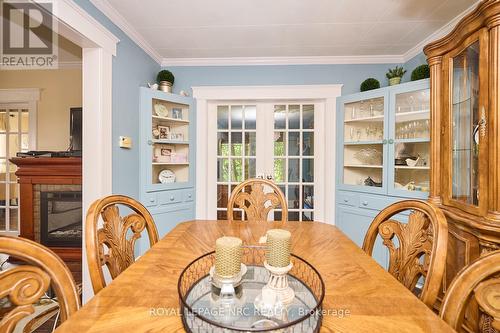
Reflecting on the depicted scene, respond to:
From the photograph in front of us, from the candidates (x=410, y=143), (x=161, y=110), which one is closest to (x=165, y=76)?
(x=161, y=110)

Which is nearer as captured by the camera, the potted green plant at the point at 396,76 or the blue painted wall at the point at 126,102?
the blue painted wall at the point at 126,102

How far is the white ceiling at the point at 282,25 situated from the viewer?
6.75ft

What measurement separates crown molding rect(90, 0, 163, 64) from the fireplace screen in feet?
5.93

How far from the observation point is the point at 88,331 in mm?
570

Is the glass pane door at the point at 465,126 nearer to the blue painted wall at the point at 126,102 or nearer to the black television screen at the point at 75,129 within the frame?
the blue painted wall at the point at 126,102

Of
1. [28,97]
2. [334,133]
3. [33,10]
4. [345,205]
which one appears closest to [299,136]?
[334,133]

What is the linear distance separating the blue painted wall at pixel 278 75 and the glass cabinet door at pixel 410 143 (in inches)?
23.2

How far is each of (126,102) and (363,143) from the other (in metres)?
2.51

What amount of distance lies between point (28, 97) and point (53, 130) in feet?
1.99

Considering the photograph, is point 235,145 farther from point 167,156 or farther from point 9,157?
point 9,157

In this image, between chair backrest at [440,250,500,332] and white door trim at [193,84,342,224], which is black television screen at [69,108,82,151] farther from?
chair backrest at [440,250,500,332]

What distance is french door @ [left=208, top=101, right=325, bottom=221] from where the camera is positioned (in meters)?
3.23

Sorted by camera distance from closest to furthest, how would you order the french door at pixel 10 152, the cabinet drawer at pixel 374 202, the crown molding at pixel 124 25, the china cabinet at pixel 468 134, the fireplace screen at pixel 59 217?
the china cabinet at pixel 468 134 → the crown molding at pixel 124 25 → the cabinet drawer at pixel 374 202 → the fireplace screen at pixel 59 217 → the french door at pixel 10 152

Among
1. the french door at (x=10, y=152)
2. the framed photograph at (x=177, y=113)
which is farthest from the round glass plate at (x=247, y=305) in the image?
the french door at (x=10, y=152)
